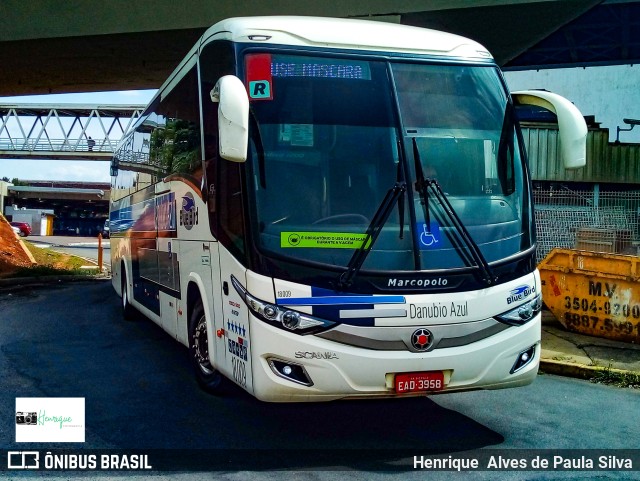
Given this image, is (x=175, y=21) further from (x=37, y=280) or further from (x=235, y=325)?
(x=235, y=325)

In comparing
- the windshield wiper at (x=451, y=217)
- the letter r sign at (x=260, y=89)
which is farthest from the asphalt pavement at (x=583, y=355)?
the letter r sign at (x=260, y=89)

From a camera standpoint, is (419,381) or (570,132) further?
(570,132)

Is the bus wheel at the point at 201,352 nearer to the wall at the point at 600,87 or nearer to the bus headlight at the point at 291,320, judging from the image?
the bus headlight at the point at 291,320

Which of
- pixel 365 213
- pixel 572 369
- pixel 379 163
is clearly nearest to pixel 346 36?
pixel 379 163

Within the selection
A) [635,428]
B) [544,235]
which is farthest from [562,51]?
[635,428]

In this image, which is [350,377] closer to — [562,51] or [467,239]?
[467,239]

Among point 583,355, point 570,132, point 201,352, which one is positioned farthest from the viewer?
point 583,355

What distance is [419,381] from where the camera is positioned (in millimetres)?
5078

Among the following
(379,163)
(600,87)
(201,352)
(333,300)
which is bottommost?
(201,352)

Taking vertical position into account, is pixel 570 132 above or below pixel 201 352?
above

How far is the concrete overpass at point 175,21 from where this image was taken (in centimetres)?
1313

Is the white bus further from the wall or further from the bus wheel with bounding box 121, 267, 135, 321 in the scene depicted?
the wall

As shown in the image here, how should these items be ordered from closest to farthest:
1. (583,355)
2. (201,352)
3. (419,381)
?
(419,381) < (201,352) < (583,355)

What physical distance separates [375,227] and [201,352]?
8.78ft
